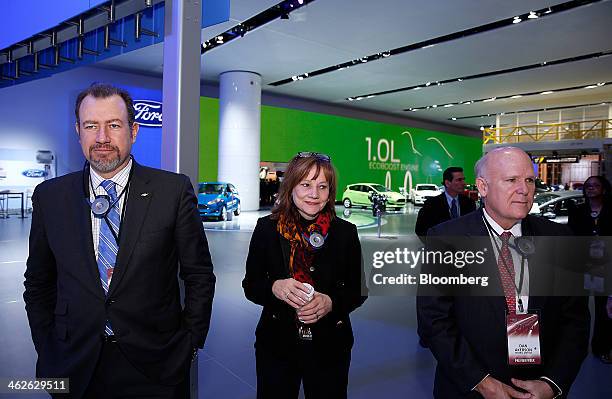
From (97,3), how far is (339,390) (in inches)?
83.2

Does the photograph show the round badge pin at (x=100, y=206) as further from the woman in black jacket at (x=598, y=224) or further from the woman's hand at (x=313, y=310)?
the woman in black jacket at (x=598, y=224)

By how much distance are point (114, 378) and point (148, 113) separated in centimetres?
1039

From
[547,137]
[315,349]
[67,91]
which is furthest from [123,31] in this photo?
[547,137]

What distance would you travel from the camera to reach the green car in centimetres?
1714

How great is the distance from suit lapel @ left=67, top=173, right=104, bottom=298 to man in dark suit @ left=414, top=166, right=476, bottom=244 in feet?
8.86

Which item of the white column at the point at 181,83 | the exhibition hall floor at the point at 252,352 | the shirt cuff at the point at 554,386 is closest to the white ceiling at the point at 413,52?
the exhibition hall floor at the point at 252,352

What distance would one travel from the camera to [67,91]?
12.7 metres

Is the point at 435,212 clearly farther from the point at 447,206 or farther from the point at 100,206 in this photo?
the point at 100,206

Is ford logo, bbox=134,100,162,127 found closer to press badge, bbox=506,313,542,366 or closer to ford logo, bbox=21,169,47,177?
ford logo, bbox=21,169,47,177

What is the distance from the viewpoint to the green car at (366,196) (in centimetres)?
1714

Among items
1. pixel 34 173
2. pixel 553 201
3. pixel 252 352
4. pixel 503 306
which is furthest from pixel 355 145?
pixel 503 306

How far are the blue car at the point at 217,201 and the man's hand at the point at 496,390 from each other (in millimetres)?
10497

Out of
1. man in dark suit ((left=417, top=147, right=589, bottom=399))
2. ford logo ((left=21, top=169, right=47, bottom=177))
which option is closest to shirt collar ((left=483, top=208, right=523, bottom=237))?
man in dark suit ((left=417, top=147, right=589, bottom=399))

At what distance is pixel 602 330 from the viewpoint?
3.18 meters
